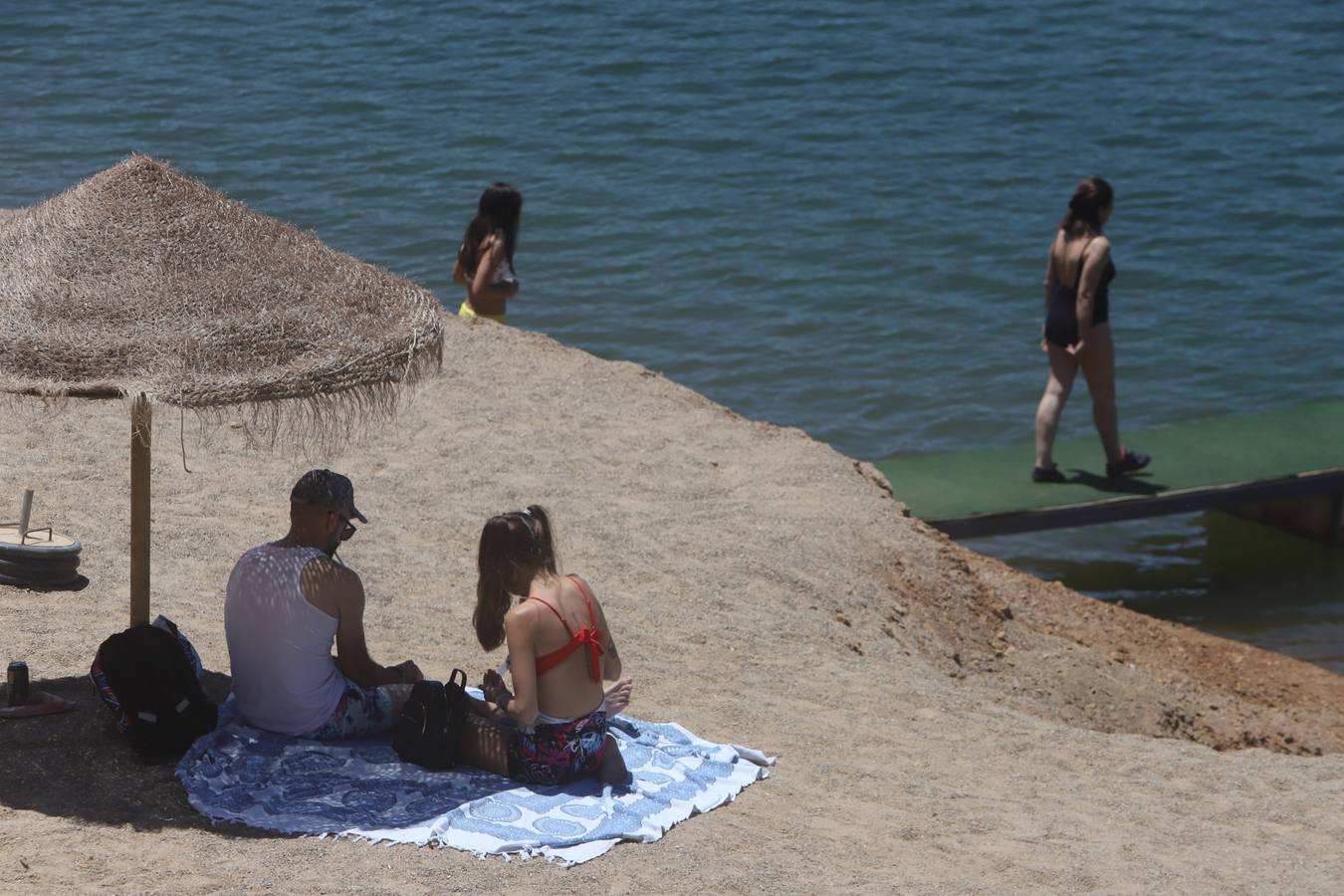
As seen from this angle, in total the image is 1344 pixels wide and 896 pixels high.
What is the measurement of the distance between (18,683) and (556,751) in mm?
1814

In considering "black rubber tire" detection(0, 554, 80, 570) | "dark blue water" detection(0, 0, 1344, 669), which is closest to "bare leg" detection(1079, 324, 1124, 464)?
"dark blue water" detection(0, 0, 1344, 669)

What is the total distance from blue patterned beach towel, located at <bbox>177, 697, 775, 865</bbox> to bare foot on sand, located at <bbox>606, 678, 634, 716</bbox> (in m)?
0.23

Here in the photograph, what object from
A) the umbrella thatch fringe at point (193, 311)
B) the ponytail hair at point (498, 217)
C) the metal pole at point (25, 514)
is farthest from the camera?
the ponytail hair at point (498, 217)

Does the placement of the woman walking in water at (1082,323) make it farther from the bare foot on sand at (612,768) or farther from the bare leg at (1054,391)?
the bare foot on sand at (612,768)

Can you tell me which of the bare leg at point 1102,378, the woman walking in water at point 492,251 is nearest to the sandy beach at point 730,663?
the woman walking in water at point 492,251

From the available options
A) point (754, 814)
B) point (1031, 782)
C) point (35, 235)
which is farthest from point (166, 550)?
point (1031, 782)

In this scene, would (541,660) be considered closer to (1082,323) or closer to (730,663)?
(730,663)

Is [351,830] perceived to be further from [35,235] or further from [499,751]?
[35,235]

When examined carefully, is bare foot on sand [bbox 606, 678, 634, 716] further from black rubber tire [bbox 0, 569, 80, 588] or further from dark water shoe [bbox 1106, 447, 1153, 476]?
dark water shoe [bbox 1106, 447, 1153, 476]

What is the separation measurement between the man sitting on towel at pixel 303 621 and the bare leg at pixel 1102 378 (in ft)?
18.8

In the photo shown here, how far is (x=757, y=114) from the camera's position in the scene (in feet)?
62.5

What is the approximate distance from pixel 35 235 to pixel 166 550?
2247 millimetres

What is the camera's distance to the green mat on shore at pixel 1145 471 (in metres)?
10.0

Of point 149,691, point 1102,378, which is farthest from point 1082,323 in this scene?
point 149,691
